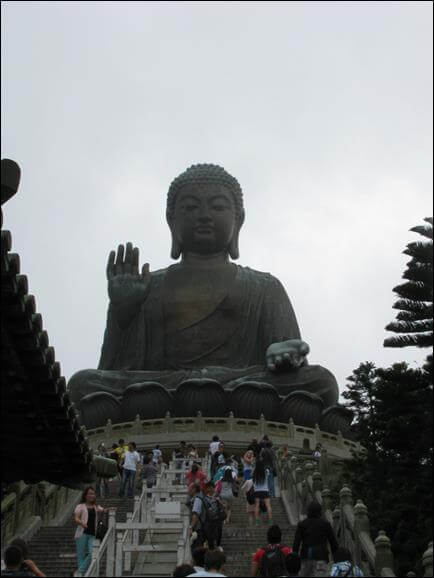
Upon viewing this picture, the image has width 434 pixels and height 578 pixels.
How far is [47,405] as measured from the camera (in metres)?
7.77

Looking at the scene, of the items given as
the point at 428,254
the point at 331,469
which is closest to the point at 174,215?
the point at 331,469

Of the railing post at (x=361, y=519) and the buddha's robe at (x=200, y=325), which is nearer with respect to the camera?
the railing post at (x=361, y=519)

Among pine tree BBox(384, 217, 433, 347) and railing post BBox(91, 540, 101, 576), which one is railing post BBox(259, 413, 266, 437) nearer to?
pine tree BBox(384, 217, 433, 347)

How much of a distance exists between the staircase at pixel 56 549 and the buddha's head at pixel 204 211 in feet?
48.3

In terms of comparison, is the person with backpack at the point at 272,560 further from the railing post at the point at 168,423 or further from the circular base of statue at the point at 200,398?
the circular base of statue at the point at 200,398

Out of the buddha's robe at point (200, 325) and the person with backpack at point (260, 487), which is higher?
the buddha's robe at point (200, 325)

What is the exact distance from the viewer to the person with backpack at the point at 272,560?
23.4ft

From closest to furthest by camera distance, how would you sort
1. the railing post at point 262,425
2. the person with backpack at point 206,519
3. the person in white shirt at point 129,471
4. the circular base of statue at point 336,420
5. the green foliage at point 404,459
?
the person with backpack at point 206,519
the green foliage at point 404,459
the person in white shirt at point 129,471
the railing post at point 262,425
the circular base of statue at point 336,420

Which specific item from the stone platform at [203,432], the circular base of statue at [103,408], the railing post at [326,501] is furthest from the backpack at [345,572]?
the circular base of statue at [103,408]

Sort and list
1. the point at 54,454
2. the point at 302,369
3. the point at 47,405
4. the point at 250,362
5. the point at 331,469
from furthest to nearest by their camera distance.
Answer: the point at 250,362 → the point at 302,369 → the point at 331,469 → the point at 54,454 → the point at 47,405

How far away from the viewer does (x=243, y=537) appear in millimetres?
10109

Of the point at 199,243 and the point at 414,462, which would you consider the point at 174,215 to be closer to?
the point at 199,243

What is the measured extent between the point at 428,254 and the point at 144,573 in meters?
4.78

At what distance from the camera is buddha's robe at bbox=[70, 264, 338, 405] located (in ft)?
84.3
